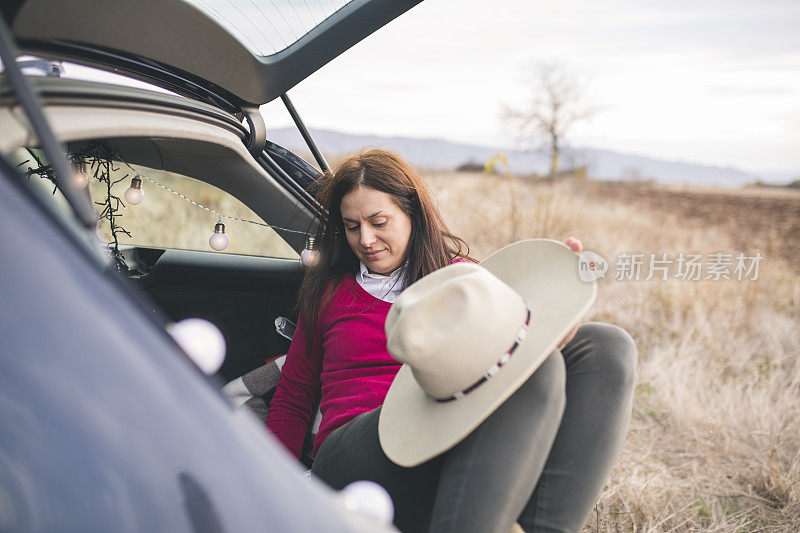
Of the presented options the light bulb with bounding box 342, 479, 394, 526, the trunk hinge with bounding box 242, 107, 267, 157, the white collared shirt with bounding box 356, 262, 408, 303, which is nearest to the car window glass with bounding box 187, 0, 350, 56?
the trunk hinge with bounding box 242, 107, 267, 157

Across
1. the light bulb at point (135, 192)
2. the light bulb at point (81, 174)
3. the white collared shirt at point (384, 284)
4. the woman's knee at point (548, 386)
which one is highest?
the light bulb at point (81, 174)

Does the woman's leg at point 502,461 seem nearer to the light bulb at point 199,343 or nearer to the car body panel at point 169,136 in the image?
the light bulb at point 199,343

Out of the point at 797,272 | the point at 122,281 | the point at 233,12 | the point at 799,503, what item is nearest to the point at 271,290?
the point at 233,12

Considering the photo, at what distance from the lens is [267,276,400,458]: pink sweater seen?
67.8 inches

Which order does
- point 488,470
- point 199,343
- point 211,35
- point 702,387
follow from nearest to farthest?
point 199,343
point 488,470
point 211,35
point 702,387

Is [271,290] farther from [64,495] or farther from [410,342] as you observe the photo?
[64,495]

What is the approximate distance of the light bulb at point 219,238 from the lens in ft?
6.98

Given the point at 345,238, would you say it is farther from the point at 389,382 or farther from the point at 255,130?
the point at 389,382

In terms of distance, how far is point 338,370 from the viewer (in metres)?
1.82

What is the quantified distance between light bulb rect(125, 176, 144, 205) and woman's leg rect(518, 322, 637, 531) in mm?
1435

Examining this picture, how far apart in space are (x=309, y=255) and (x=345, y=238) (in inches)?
5.4

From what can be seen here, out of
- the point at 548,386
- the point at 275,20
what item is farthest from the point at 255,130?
the point at 548,386

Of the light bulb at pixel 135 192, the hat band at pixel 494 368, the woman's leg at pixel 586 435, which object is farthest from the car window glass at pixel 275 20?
the woman's leg at pixel 586 435

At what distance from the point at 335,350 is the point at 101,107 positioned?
1.07 metres
